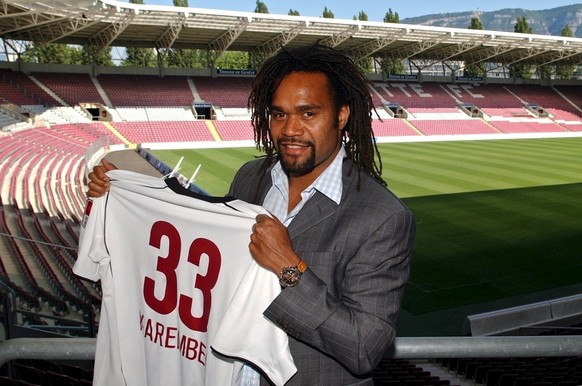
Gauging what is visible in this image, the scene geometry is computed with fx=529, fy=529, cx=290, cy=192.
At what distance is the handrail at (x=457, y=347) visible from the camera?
188 cm

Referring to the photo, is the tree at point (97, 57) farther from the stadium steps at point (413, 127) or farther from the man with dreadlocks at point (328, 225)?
the man with dreadlocks at point (328, 225)

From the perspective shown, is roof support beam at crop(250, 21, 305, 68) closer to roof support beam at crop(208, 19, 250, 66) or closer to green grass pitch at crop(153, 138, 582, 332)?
roof support beam at crop(208, 19, 250, 66)

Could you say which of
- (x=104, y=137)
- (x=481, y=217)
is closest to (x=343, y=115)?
(x=481, y=217)

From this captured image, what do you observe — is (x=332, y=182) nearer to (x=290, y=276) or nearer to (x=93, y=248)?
(x=290, y=276)

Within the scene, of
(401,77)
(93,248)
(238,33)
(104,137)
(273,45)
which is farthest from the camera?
(401,77)

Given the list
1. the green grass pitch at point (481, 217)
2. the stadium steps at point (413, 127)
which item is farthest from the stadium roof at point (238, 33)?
the green grass pitch at point (481, 217)

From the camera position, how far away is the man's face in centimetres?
205

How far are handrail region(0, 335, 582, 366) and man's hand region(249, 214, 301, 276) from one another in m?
0.52

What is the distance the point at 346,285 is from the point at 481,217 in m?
14.7

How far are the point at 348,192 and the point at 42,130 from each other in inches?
1201

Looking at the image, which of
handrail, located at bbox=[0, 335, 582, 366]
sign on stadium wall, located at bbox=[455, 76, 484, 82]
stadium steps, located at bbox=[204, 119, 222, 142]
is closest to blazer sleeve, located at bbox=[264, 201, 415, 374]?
handrail, located at bbox=[0, 335, 582, 366]

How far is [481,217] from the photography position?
1550 centimetres

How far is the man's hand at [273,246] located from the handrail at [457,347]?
0.52 m

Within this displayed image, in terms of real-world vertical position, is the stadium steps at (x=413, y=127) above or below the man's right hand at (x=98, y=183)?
below
